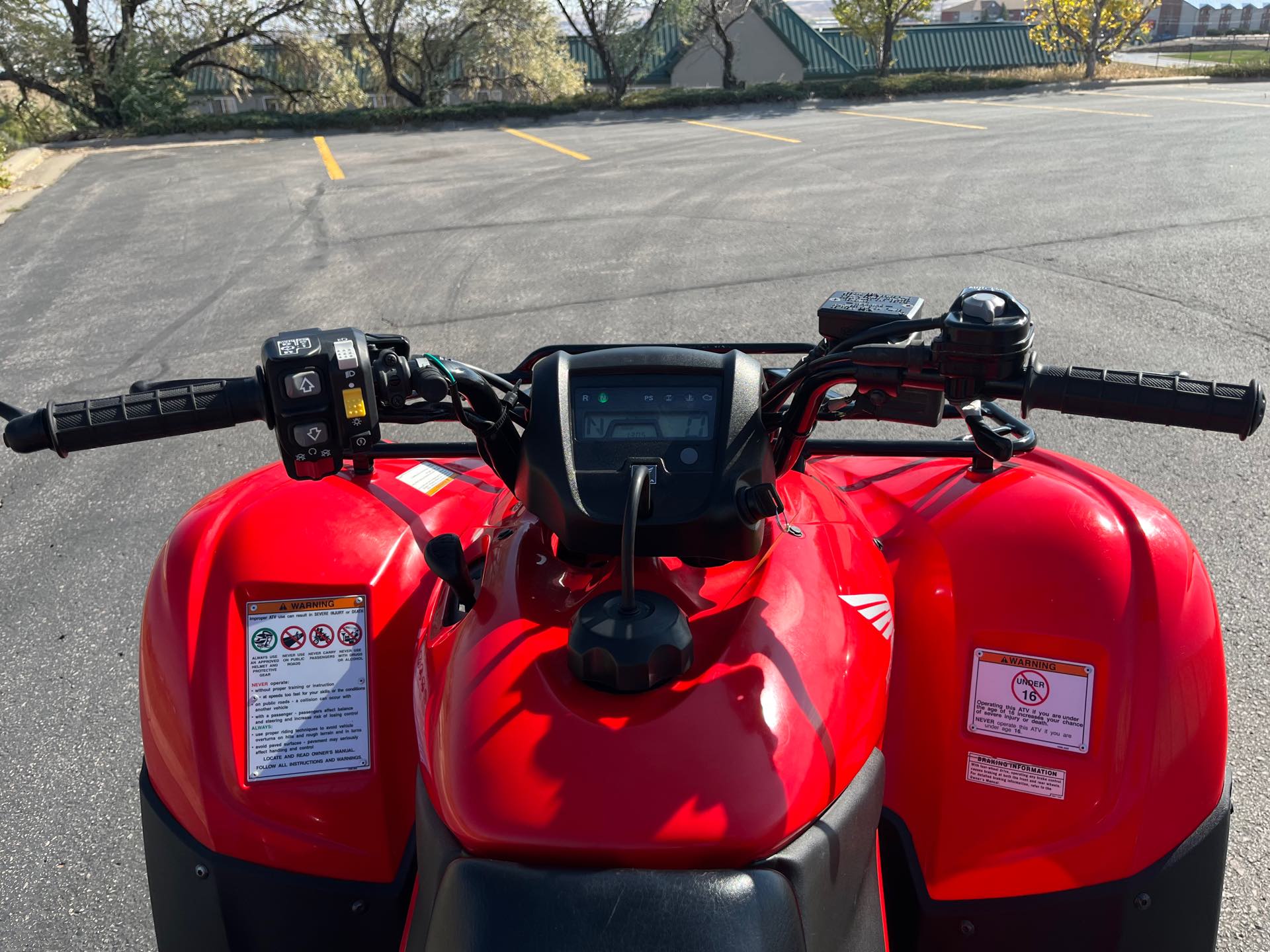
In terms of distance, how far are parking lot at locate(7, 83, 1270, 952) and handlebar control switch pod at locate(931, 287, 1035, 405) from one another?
0.62m

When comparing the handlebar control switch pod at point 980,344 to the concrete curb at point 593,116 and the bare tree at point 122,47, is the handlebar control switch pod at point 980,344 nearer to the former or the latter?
the concrete curb at point 593,116

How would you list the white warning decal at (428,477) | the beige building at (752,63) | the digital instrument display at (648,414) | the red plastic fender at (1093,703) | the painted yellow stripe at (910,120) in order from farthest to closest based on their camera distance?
the beige building at (752,63)
the painted yellow stripe at (910,120)
the white warning decal at (428,477)
the red plastic fender at (1093,703)
the digital instrument display at (648,414)

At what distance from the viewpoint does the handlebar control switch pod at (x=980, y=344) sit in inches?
51.8

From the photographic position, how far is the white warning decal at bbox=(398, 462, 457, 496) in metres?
2.29

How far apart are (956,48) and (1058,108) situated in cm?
2872

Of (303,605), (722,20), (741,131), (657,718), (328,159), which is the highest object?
(722,20)

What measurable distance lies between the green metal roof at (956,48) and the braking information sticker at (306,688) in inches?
1807

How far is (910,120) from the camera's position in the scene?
58.6ft

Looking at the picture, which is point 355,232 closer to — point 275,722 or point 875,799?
point 275,722

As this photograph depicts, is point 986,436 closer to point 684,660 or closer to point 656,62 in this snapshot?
point 684,660

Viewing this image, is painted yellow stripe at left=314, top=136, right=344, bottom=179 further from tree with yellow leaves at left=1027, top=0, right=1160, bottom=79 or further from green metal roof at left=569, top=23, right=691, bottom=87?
green metal roof at left=569, top=23, right=691, bottom=87

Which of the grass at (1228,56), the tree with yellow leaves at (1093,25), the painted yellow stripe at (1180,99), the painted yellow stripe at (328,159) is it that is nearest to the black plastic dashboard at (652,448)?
the painted yellow stripe at (328,159)

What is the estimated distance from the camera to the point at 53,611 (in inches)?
153

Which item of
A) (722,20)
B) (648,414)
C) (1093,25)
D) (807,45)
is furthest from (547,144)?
(807,45)
